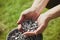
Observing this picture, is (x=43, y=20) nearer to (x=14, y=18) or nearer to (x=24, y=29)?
(x=24, y=29)

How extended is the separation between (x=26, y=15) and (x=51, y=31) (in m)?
0.46

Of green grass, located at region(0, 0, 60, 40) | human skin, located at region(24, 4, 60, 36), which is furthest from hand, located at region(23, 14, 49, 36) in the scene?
green grass, located at region(0, 0, 60, 40)

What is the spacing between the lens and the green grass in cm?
171

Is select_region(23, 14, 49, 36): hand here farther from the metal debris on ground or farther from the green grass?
the green grass

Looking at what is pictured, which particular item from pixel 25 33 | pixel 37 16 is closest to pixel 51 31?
pixel 37 16

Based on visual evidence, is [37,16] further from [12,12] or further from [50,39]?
[12,12]

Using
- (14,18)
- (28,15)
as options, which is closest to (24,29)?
(28,15)

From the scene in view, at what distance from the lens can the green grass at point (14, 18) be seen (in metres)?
1.71

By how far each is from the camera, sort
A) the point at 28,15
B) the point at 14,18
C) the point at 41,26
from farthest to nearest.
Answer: the point at 14,18 → the point at 28,15 → the point at 41,26

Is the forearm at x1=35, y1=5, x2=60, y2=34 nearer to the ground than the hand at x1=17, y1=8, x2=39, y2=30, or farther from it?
nearer to the ground

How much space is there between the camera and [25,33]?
4.18ft

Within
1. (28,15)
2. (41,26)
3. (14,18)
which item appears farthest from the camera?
(14,18)

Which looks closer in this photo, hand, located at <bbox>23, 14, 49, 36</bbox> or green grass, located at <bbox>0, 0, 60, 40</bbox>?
hand, located at <bbox>23, 14, 49, 36</bbox>

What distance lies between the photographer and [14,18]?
6.14 ft
